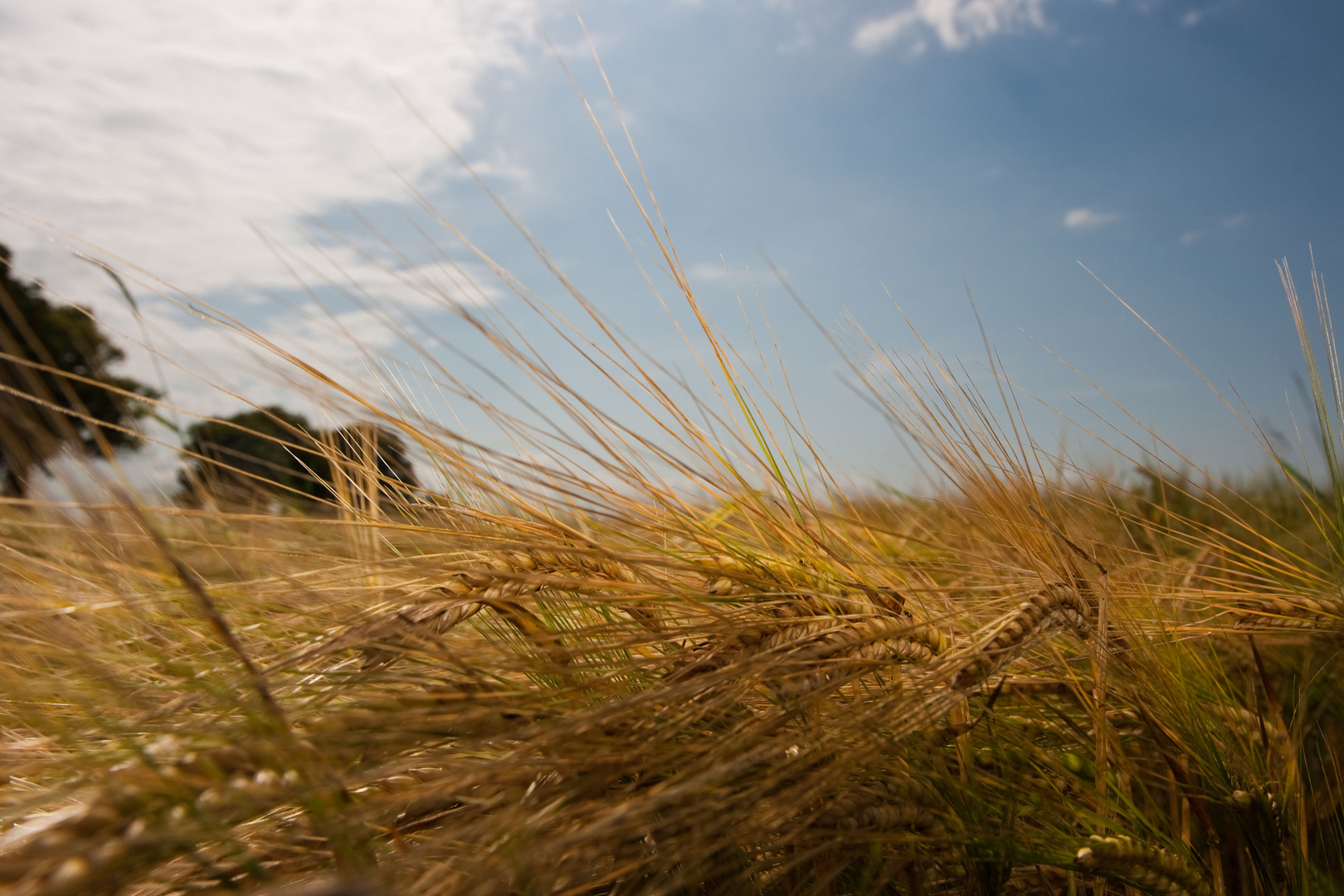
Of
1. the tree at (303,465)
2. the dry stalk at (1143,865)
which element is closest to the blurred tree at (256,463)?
the tree at (303,465)

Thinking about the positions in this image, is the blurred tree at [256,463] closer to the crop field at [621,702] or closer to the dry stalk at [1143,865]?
the crop field at [621,702]

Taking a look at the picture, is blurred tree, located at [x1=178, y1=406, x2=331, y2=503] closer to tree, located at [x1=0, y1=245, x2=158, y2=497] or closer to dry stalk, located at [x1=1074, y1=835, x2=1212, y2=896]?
tree, located at [x1=0, y1=245, x2=158, y2=497]

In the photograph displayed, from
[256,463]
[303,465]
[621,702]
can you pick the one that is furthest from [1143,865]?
[256,463]

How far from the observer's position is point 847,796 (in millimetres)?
705

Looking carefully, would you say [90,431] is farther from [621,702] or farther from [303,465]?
[621,702]

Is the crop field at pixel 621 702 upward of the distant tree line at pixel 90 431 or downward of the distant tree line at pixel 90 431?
downward

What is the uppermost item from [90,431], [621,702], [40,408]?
[40,408]

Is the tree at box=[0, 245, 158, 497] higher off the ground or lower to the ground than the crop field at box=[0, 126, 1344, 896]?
higher

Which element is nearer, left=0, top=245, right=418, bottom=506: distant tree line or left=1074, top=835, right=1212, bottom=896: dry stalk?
left=0, top=245, right=418, bottom=506: distant tree line

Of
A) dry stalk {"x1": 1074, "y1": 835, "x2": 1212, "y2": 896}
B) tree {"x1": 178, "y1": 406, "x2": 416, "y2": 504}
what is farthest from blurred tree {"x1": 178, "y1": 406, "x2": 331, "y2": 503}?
dry stalk {"x1": 1074, "y1": 835, "x2": 1212, "y2": 896}

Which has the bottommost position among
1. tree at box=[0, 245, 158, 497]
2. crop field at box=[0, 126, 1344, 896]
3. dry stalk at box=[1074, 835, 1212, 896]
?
dry stalk at box=[1074, 835, 1212, 896]

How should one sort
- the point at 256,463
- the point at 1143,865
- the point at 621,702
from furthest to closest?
the point at 256,463 < the point at 1143,865 < the point at 621,702

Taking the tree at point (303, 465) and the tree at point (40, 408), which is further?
the tree at point (303, 465)

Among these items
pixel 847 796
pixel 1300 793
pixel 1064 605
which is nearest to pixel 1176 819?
pixel 1300 793
